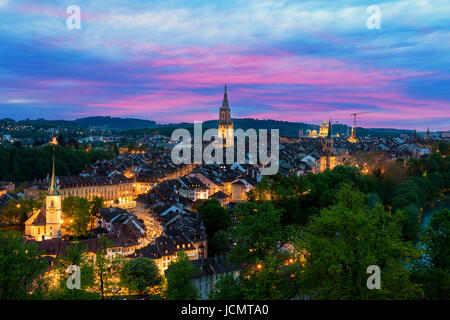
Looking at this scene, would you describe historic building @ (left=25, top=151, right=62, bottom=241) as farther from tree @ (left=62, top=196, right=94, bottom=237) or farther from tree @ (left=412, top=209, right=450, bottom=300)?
tree @ (left=412, top=209, right=450, bottom=300)

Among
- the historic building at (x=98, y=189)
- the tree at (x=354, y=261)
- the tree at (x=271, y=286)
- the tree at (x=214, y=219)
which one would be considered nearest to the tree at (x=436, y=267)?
the tree at (x=354, y=261)

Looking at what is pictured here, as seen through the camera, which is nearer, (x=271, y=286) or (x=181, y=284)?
(x=271, y=286)

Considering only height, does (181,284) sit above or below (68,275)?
below

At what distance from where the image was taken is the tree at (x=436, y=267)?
47.4 feet

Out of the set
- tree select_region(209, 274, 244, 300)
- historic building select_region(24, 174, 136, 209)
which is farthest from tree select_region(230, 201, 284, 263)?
historic building select_region(24, 174, 136, 209)

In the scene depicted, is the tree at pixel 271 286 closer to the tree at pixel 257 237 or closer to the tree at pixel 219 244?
the tree at pixel 257 237

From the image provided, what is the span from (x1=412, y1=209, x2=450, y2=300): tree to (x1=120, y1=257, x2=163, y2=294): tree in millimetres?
12688

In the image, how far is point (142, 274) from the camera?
21953 millimetres

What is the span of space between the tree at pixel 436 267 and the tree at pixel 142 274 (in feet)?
41.6

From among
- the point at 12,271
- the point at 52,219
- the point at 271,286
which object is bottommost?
the point at 52,219

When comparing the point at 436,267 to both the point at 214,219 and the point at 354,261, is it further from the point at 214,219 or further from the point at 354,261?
the point at 214,219

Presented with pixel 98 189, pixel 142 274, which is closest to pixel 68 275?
pixel 142 274

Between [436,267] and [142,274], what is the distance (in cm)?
→ 1390
